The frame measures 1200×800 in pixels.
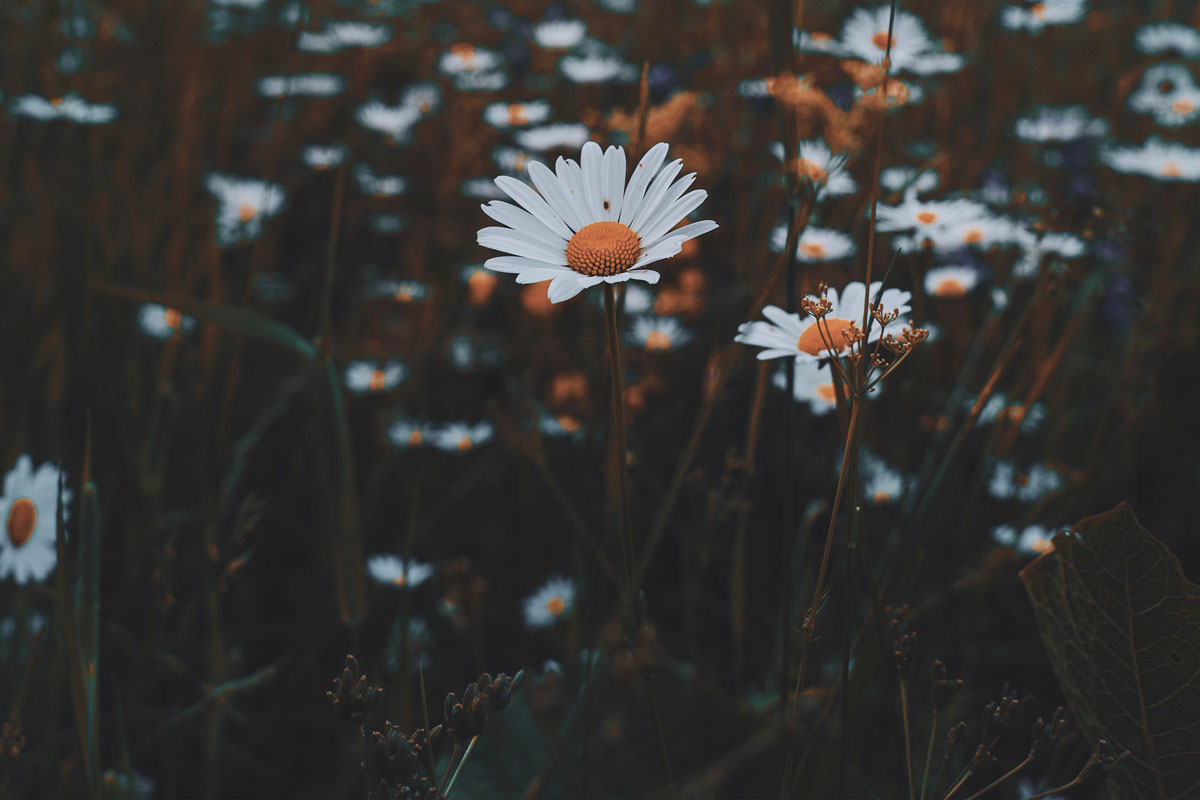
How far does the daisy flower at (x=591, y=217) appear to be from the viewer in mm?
594

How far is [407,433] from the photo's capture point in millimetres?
1488

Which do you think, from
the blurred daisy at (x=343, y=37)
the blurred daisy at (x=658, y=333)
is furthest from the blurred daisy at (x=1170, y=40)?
the blurred daisy at (x=343, y=37)

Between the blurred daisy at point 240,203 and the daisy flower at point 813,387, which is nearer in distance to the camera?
the daisy flower at point 813,387

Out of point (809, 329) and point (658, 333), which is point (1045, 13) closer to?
point (658, 333)

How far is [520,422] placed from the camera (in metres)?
1.48

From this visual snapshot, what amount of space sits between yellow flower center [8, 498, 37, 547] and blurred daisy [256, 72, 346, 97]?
174 cm

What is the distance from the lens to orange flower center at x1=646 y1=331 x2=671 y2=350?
5.29 feet

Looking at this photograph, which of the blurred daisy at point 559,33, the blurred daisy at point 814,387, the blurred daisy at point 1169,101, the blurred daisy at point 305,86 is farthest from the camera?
the blurred daisy at point 559,33

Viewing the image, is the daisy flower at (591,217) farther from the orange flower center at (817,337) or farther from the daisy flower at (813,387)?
the daisy flower at (813,387)

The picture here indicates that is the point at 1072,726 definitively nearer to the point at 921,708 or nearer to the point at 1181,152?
the point at 921,708

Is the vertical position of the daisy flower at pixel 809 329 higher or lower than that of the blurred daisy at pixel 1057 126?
lower

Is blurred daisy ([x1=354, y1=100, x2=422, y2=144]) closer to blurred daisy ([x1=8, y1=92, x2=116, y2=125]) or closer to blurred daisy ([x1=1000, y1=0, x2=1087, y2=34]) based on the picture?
blurred daisy ([x1=8, y1=92, x2=116, y2=125])

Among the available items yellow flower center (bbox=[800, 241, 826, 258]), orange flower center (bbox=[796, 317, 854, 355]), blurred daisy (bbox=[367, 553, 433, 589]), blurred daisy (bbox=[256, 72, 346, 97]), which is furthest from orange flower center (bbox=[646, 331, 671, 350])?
blurred daisy (bbox=[256, 72, 346, 97])

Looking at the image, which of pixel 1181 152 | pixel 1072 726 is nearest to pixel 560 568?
pixel 1072 726
